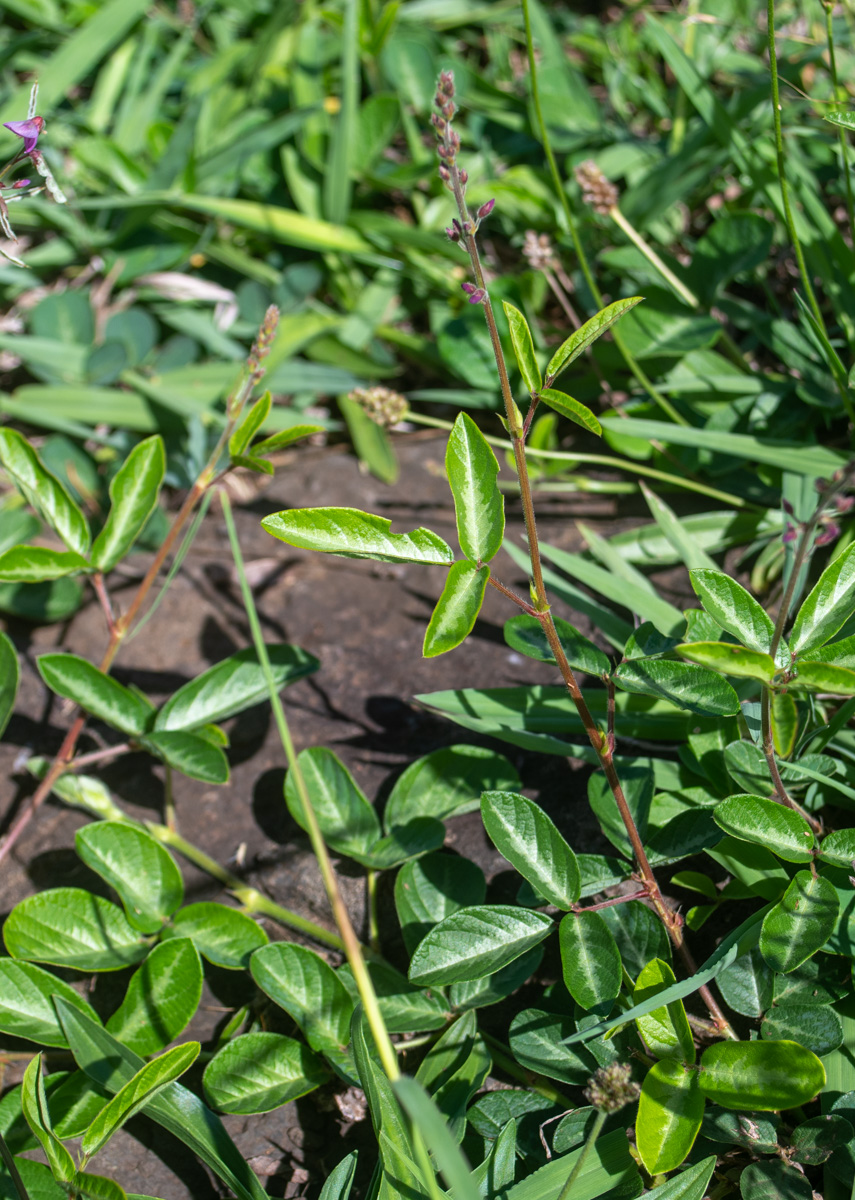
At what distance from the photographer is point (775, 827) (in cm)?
108

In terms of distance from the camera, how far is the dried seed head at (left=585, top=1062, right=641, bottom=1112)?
36.3 inches

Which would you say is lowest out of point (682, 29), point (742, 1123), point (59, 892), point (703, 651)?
point (742, 1123)

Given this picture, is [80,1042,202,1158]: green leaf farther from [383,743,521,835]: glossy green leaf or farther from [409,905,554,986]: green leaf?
[383,743,521,835]: glossy green leaf

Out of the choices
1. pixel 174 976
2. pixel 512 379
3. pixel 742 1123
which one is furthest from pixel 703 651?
pixel 512 379

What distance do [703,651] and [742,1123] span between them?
1.95 ft

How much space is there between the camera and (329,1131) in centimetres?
129

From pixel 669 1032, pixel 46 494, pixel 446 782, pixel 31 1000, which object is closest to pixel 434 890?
pixel 446 782

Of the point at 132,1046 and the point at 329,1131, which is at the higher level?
the point at 132,1046

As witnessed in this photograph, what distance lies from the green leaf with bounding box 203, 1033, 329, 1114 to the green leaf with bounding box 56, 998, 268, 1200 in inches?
1.3

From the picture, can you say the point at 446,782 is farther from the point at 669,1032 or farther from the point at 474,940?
the point at 669,1032

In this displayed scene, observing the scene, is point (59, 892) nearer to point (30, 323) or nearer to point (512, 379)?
point (512, 379)

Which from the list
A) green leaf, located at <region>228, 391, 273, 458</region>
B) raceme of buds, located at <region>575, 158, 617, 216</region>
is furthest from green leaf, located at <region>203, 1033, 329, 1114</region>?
raceme of buds, located at <region>575, 158, 617, 216</region>

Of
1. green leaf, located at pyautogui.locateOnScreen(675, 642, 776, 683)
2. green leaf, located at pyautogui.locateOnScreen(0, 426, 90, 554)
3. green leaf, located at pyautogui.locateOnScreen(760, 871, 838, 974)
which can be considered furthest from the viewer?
green leaf, located at pyautogui.locateOnScreen(0, 426, 90, 554)

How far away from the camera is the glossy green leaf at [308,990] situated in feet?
3.98
